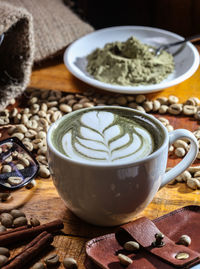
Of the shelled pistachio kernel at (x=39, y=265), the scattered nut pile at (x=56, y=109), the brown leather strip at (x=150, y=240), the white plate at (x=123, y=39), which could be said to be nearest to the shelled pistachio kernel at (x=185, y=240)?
the brown leather strip at (x=150, y=240)

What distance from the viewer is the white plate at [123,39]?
1.26 meters

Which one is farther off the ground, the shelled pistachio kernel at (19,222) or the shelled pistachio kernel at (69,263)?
the shelled pistachio kernel at (69,263)

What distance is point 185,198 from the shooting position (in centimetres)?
91

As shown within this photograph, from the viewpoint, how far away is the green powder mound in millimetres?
1312

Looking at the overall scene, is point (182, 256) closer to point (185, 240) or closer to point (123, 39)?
point (185, 240)

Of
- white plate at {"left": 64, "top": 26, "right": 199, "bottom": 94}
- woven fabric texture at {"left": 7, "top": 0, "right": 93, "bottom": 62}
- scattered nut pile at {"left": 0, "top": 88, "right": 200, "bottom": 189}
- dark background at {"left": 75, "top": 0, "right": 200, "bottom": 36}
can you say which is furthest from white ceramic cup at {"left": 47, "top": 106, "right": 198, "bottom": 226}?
dark background at {"left": 75, "top": 0, "right": 200, "bottom": 36}

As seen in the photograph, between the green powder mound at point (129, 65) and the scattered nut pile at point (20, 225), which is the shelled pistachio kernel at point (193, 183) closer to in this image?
the scattered nut pile at point (20, 225)

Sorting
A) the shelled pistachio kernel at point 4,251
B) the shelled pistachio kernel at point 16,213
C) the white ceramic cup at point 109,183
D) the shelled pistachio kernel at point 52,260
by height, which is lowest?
the shelled pistachio kernel at point 16,213

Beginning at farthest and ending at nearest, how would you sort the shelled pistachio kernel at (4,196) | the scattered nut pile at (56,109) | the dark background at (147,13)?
the dark background at (147,13) < the scattered nut pile at (56,109) < the shelled pistachio kernel at (4,196)

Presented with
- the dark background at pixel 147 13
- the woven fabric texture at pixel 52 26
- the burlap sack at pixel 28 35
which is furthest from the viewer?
the dark background at pixel 147 13

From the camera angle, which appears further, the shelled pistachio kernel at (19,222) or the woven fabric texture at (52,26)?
the woven fabric texture at (52,26)

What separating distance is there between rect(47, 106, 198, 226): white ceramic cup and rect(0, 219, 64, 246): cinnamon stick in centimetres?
5

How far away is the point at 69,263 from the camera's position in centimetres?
73

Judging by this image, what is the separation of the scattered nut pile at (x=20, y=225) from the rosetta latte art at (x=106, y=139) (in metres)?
0.16
